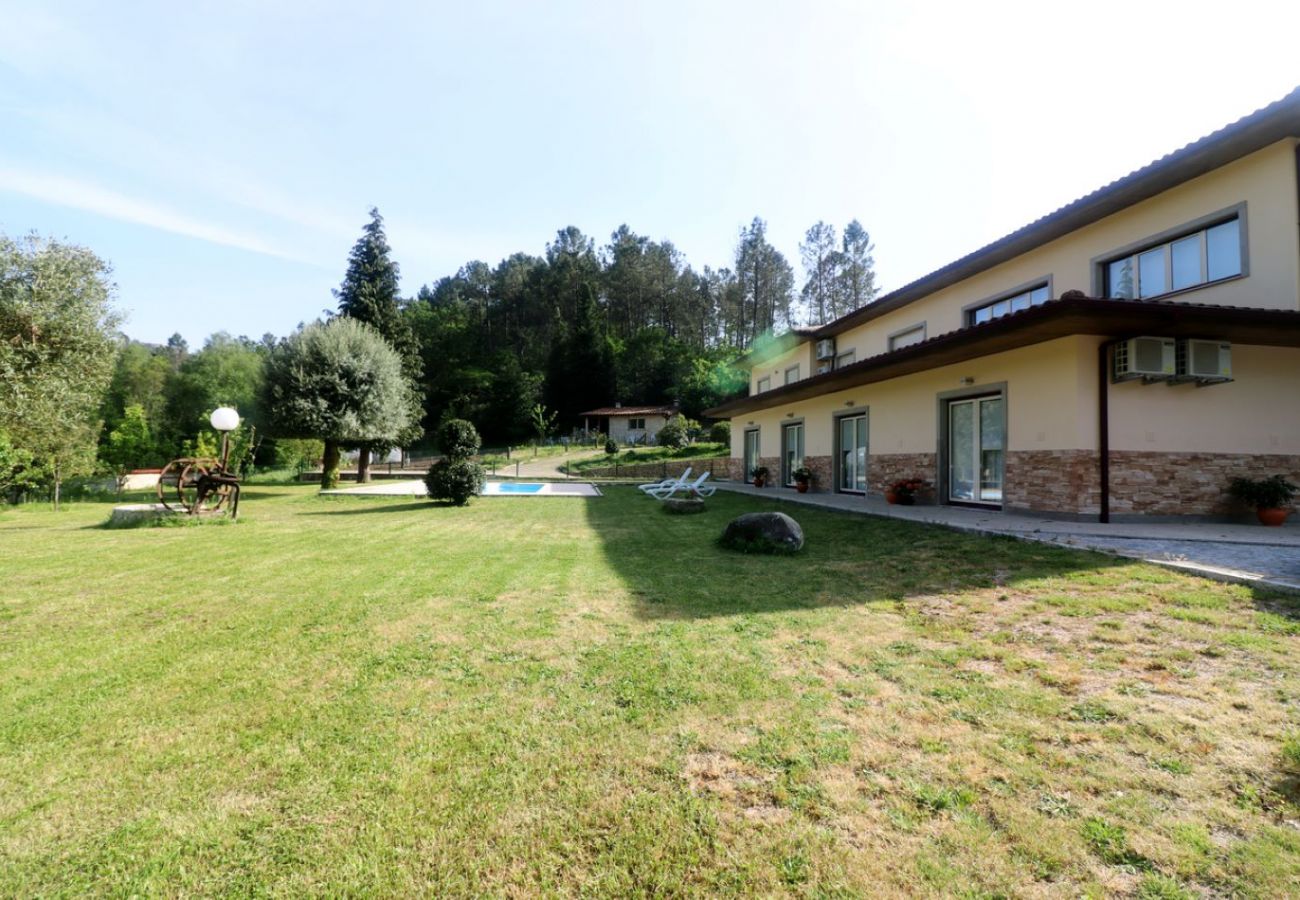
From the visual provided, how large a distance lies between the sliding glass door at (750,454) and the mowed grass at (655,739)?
52.9ft

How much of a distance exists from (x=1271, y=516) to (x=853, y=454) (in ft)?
25.5

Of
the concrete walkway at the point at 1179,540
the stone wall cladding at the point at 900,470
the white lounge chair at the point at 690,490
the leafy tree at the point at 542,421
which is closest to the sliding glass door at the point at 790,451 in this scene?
the white lounge chair at the point at 690,490

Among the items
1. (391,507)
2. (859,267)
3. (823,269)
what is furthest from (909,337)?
(823,269)

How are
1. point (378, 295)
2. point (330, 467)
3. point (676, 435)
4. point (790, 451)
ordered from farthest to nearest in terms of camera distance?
1. point (676, 435)
2. point (378, 295)
3. point (330, 467)
4. point (790, 451)

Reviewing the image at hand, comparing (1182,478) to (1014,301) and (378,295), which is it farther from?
(378,295)

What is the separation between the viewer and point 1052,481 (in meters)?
8.48

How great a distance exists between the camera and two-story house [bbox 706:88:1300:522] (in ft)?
24.9

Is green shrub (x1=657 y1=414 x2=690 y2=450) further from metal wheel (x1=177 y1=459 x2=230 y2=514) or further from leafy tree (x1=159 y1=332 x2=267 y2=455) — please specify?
leafy tree (x1=159 y1=332 x2=267 y2=455)

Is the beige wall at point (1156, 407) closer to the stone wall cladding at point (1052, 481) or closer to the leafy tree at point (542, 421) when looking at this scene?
the stone wall cladding at point (1052, 481)

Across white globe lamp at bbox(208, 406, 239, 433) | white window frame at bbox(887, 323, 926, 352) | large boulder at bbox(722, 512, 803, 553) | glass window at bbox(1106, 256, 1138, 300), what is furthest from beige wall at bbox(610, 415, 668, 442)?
large boulder at bbox(722, 512, 803, 553)

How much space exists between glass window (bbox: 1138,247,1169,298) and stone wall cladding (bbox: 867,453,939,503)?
14.4ft

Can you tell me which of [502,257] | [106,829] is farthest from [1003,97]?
[502,257]

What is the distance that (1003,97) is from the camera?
9.26 m

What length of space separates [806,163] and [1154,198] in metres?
7.09
